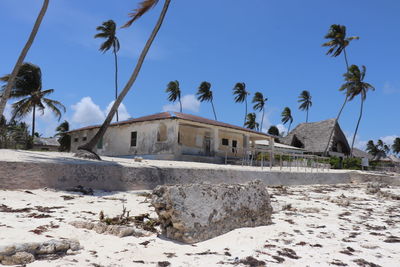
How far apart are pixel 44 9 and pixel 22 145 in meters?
13.1

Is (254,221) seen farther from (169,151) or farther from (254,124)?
(254,124)

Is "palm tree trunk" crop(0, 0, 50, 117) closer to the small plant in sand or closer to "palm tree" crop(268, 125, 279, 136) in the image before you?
the small plant in sand

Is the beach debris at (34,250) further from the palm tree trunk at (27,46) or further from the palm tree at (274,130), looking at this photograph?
the palm tree at (274,130)

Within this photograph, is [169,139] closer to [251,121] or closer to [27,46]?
[27,46]

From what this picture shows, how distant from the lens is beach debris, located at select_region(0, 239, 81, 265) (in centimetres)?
277

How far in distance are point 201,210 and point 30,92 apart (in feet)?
89.3

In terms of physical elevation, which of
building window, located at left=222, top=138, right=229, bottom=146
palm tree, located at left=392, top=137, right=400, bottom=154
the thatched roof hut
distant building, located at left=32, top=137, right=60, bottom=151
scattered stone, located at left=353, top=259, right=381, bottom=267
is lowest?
scattered stone, located at left=353, top=259, right=381, bottom=267

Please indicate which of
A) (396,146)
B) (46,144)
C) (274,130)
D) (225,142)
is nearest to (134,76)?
(225,142)

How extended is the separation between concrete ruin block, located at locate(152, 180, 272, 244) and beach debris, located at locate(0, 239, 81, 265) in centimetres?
116

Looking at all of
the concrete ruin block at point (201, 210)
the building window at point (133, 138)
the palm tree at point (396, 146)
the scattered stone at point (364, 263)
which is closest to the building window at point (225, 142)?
the building window at point (133, 138)

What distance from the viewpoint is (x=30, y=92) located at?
2683cm

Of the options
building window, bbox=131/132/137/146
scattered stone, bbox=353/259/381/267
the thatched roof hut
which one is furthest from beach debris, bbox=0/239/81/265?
the thatched roof hut

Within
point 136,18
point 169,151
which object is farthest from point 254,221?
point 169,151

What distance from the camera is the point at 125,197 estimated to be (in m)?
6.48
